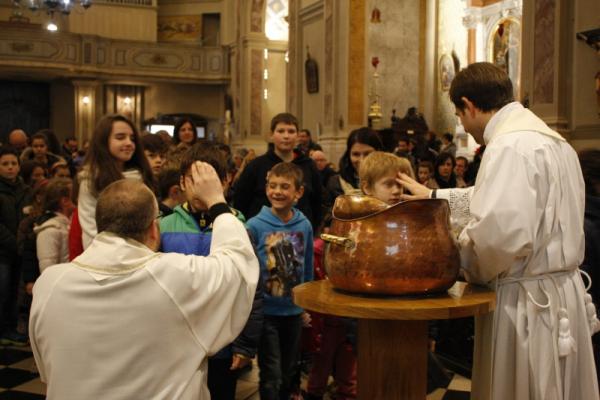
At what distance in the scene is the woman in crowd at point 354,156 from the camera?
16.0 feet

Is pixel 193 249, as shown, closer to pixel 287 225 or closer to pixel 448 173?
pixel 287 225

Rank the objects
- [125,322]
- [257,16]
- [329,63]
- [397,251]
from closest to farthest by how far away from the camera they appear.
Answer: [125,322]
[397,251]
[329,63]
[257,16]

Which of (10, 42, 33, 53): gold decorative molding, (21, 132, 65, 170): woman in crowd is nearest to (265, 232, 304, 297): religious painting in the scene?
(21, 132, 65, 170): woman in crowd

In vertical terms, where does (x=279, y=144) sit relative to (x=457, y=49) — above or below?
below

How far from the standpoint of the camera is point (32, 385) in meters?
5.05

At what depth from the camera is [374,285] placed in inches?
90.4

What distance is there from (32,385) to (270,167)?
2234 millimetres

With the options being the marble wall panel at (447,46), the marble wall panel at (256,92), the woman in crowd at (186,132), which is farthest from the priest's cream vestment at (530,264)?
the marble wall panel at (256,92)

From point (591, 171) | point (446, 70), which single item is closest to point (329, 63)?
point (446, 70)

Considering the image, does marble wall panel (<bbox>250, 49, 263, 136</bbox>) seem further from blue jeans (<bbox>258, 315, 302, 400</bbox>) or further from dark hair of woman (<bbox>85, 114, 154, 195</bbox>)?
dark hair of woman (<bbox>85, 114, 154, 195</bbox>)

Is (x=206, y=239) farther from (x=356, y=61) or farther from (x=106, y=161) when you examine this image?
(x=356, y=61)

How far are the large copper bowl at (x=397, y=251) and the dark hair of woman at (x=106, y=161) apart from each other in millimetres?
1604

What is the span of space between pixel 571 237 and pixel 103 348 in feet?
5.48

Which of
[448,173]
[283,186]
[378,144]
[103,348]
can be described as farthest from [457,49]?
[103,348]
